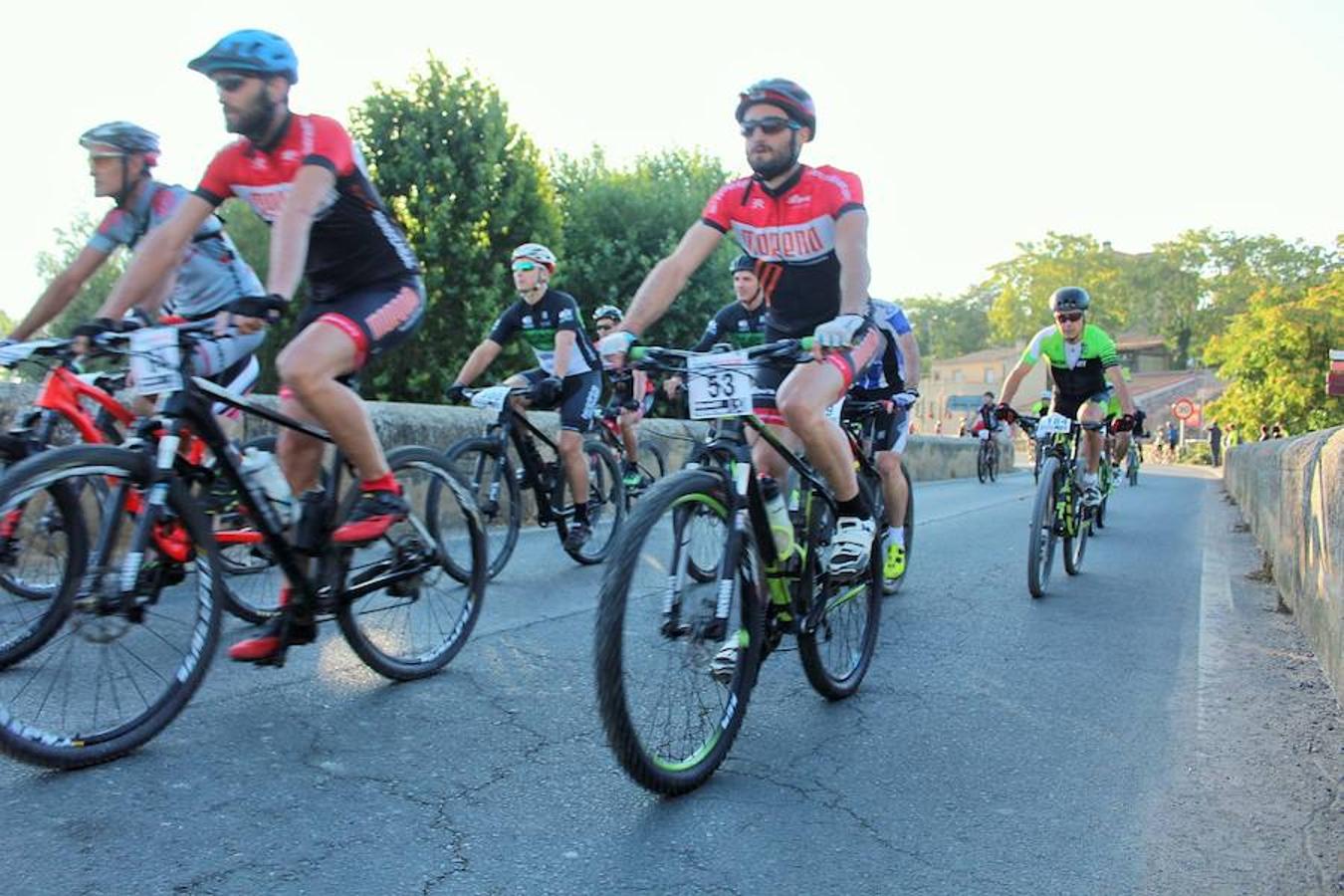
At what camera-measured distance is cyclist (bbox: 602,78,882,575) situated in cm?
383

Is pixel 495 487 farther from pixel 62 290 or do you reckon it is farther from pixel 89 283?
pixel 89 283

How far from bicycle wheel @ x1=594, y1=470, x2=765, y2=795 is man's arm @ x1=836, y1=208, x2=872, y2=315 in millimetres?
1104

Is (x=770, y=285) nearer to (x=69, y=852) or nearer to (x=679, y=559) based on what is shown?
(x=679, y=559)

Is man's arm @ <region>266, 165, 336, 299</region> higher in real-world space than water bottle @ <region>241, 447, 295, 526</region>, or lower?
higher

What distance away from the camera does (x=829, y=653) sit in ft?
13.3

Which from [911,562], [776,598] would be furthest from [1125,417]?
[776,598]

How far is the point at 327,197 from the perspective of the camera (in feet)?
12.0

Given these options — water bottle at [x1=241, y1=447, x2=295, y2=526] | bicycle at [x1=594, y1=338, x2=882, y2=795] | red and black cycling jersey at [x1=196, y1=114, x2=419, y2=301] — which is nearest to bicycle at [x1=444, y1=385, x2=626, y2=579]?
red and black cycling jersey at [x1=196, y1=114, x2=419, y2=301]

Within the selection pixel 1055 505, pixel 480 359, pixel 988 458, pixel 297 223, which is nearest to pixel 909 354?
pixel 1055 505

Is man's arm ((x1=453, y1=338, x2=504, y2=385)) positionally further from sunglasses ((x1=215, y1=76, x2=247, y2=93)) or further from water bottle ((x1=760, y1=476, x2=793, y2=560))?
water bottle ((x1=760, y1=476, x2=793, y2=560))

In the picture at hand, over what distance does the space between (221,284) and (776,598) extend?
3.44 metres

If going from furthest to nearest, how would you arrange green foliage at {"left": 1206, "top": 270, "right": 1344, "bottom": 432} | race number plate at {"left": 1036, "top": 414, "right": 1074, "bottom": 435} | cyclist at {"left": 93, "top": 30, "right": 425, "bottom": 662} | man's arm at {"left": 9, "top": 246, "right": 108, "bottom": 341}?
green foliage at {"left": 1206, "top": 270, "right": 1344, "bottom": 432}, race number plate at {"left": 1036, "top": 414, "right": 1074, "bottom": 435}, man's arm at {"left": 9, "top": 246, "right": 108, "bottom": 341}, cyclist at {"left": 93, "top": 30, "right": 425, "bottom": 662}

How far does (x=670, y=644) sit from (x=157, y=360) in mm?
1712

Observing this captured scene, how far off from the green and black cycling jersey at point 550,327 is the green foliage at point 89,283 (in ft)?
45.1
